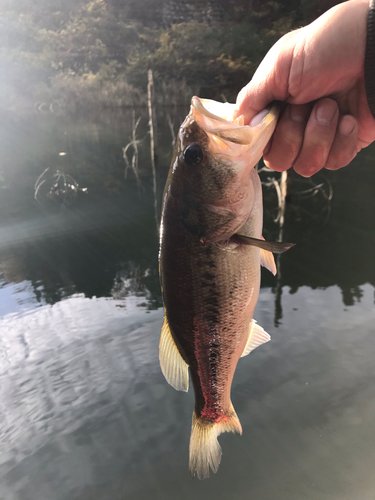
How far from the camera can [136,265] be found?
7.41 meters

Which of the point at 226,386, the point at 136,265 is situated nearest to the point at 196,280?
the point at 226,386

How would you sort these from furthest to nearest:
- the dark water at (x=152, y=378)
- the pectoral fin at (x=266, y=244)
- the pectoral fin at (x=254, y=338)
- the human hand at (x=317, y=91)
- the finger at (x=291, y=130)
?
the dark water at (x=152, y=378) → the finger at (x=291, y=130) → the pectoral fin at (x=254, y=338) → the human hand at (x=317, y=91) → the pectoral fin at (x=266, y=244)

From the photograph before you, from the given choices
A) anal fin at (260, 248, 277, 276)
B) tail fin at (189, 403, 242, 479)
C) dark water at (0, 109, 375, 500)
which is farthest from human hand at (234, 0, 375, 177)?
dark water at (0, 109, 375, 500)

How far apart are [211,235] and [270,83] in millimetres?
761

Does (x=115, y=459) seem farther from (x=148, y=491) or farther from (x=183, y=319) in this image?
(x=183, y=319)

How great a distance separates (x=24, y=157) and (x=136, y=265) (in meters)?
12.8

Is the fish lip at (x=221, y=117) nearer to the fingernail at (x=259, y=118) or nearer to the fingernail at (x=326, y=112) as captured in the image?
the fingernail at (x=259, y=118)

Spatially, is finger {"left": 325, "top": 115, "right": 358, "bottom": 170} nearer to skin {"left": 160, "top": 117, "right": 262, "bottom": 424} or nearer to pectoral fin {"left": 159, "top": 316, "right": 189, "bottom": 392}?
skin {"left": 160, "top": 117, "right": 262, "bottom": 424}

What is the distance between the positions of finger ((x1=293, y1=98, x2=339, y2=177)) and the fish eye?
607mm

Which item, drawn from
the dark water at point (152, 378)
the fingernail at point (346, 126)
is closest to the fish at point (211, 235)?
the fingernail at point (346, 126)

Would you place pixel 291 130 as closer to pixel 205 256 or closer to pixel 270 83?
pixel 270 83

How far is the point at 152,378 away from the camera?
3.94 metres

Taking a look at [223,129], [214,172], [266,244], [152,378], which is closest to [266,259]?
[266,244]

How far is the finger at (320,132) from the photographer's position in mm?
1447
